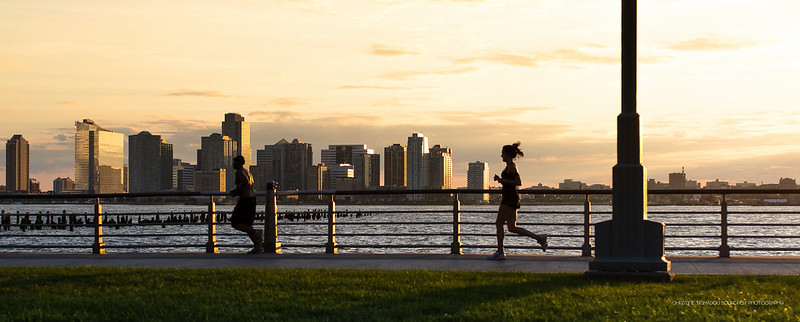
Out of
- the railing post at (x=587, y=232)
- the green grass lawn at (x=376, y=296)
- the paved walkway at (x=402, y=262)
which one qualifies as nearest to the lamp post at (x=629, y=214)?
the green grass lawn at (x=376, y=296)

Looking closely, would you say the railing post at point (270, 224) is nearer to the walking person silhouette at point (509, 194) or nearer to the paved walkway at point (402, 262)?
the paved walkway at point (402, 262)

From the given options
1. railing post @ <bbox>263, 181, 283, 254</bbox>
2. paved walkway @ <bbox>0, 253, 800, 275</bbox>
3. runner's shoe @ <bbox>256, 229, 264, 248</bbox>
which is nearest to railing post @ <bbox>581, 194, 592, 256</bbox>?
paved walkway @ <bbox>0, 253, 800, 275</bbox>

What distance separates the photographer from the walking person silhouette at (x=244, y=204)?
50.5 ft

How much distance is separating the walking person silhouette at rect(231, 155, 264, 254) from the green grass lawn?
3.99 metres

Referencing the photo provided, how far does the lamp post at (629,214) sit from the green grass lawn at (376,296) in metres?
0.40

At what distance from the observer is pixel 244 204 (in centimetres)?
1547

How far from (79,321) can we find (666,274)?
21.2 feet

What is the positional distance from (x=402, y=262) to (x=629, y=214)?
4.18 metres

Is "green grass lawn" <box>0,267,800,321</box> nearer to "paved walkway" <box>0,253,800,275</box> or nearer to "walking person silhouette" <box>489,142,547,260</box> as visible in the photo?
"paved walkway" <box>0,253,800,275</box>

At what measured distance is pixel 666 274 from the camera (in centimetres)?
1016

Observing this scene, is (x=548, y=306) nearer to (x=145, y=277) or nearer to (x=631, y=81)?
(x=631, y=81)

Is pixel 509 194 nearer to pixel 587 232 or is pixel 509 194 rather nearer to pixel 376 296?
pixel 587 232

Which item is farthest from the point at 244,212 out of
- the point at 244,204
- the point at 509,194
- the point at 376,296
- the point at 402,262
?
the point at 376,296

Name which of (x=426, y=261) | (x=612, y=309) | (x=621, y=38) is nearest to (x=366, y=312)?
(x=612, y=309)
